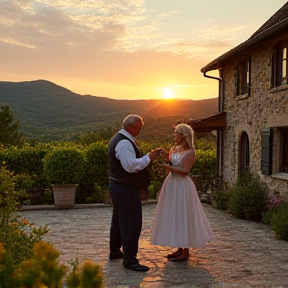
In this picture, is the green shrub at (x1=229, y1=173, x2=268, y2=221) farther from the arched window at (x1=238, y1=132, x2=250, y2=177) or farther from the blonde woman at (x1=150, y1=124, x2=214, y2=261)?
the blonde woman at (x1=150, y1=124, x2=214, y2=261)

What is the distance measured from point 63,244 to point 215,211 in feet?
18.7

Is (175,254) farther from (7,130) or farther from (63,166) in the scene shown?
(7,130)

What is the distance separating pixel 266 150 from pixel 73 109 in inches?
3172

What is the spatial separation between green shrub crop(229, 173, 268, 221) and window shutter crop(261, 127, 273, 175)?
0.45m

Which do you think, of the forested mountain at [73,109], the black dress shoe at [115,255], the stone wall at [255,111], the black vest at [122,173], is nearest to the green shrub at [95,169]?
the stone wall at [255,111]

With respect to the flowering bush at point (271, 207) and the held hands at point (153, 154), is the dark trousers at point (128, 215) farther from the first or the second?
the flowering bush at point (271, 207)

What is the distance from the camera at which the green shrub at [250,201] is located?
11.1m

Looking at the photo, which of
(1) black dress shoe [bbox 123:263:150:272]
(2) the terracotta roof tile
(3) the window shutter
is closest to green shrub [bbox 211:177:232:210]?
(3) the window shutter

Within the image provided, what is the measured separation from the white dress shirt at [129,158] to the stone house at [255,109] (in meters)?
5.22

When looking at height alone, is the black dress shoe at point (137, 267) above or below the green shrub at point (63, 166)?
below

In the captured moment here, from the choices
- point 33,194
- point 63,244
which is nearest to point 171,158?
point 63,244

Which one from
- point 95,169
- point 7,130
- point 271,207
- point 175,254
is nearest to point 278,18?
point 271,207

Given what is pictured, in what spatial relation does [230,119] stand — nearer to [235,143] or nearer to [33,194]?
[235,143]

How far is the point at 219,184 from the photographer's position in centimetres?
1477
